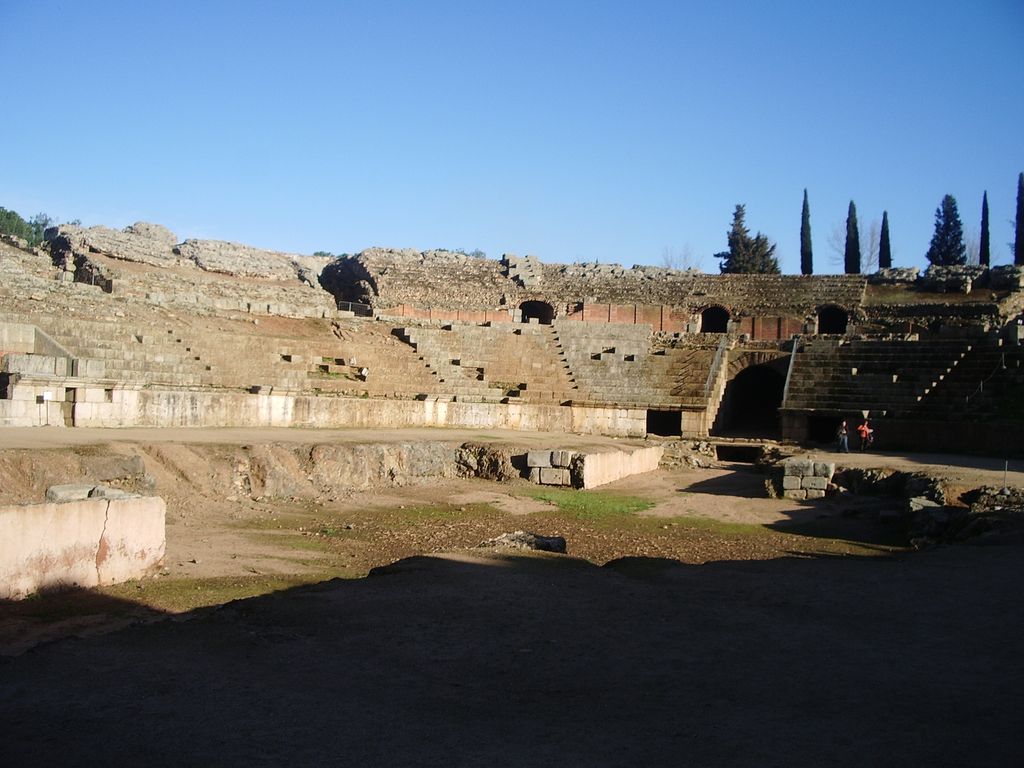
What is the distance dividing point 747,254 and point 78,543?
4844cm

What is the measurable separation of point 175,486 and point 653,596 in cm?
779

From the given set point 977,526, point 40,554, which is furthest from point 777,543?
point 40,554

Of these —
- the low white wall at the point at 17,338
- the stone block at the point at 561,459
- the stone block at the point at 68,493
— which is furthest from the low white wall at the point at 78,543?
the low white wall at the point at 17,338

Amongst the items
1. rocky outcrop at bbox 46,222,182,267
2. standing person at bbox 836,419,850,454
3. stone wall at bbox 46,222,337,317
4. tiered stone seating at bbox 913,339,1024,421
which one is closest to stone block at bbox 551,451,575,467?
standing person at bbox 836,419,850,454

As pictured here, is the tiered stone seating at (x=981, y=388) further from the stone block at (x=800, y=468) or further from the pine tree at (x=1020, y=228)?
the pine tree at (x=1020, y=228)

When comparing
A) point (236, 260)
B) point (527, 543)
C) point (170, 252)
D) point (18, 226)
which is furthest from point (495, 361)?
point (18, 226)

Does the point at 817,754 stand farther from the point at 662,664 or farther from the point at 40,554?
the point at 40,554

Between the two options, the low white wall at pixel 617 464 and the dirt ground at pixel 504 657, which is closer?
the dirt ground at pixel 504 657

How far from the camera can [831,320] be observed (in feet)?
121

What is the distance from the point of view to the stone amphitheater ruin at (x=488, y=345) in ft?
66.5

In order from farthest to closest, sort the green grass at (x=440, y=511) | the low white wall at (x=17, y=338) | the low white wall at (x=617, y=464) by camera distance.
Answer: the low white wall at (x=17, y=338), the low white wall at (x=617, y=464), the green grass at (x=440, y=511)

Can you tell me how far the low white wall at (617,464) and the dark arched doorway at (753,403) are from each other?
653cm

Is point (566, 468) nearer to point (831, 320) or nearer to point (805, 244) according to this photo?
point (831, 320)

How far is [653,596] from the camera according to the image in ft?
24.9
